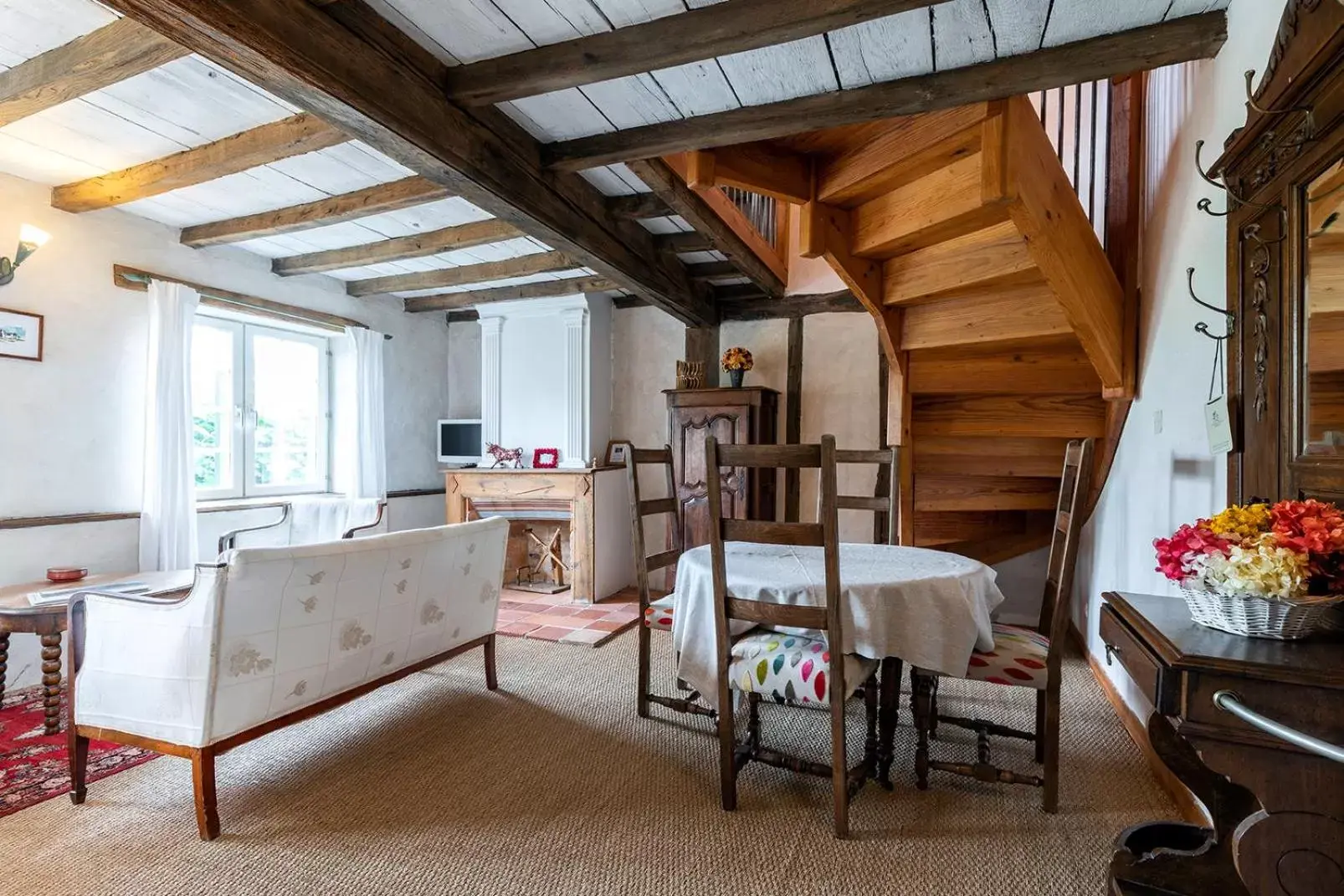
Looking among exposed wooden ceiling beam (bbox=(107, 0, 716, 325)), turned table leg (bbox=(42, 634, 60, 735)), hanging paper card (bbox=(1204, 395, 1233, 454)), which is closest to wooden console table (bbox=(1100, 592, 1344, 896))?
hanging paper card (bbox=(1204, 395, 1233, 454))

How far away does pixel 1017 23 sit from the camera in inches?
69.2

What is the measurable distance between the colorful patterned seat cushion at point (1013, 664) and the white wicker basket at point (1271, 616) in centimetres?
100

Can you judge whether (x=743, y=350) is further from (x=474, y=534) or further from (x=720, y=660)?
(x=720, y=660)

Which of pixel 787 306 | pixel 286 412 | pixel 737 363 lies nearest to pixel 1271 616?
pixel 737 363

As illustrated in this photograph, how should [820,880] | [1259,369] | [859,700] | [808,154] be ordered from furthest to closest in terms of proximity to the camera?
[859,700] → [808,154] → [820,880] → [1259,369]

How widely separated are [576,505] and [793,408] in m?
1.74

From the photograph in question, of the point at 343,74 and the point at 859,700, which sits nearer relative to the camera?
the point at 343,74

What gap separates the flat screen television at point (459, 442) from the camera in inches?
209

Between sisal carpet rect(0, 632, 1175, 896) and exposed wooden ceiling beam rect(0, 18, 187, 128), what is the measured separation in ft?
7.43

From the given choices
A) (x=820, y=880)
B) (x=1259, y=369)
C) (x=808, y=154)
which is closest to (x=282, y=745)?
(x=820, y=880)

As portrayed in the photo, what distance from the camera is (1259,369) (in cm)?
149

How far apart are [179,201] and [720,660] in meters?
3.51

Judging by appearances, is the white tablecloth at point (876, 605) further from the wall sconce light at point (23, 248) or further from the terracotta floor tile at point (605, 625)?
the wall sconce light at point (23, 248)

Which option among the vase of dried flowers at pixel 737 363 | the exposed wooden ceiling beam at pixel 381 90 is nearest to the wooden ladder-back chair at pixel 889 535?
the exposed wooden ceiling beam at pixel 381 90
